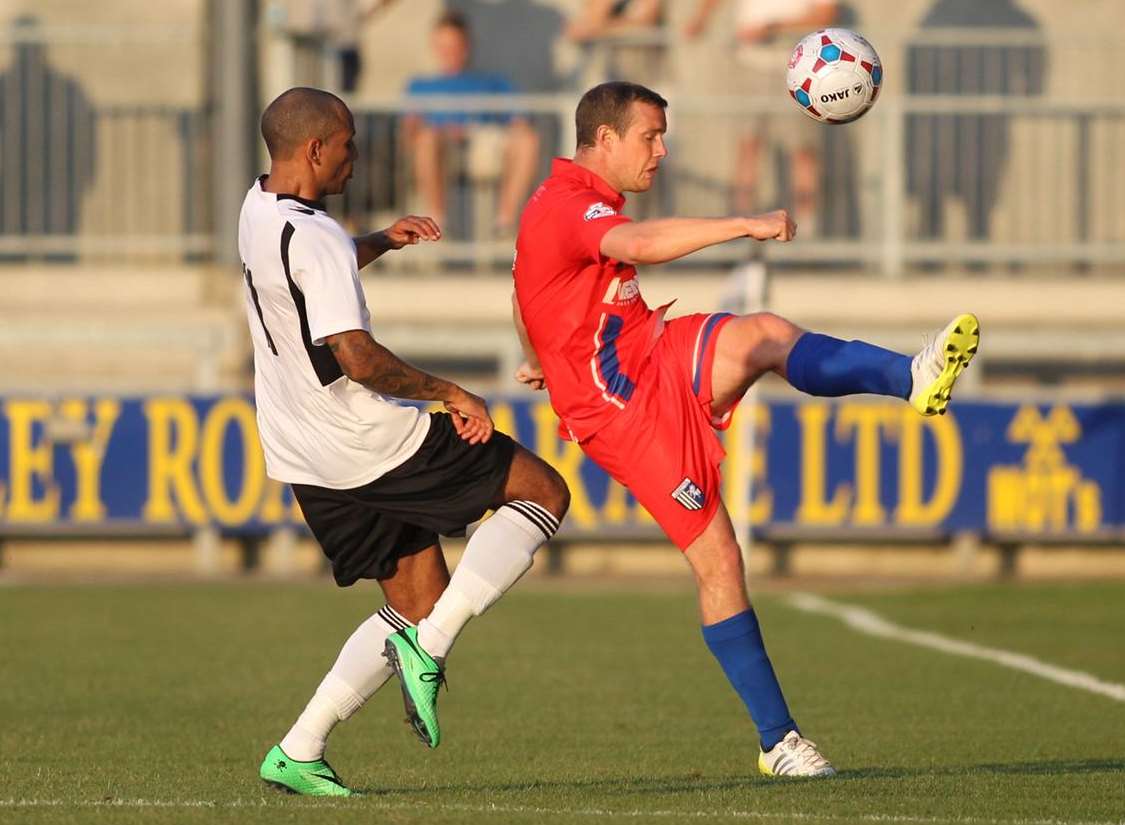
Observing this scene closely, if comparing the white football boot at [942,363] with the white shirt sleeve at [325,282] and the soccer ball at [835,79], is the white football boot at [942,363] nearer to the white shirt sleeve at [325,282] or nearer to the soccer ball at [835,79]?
the soccer ball at [835,79]

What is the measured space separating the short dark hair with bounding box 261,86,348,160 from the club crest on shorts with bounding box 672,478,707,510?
59.8 inches

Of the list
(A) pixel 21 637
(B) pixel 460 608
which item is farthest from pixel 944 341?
(A) pixel 21 637

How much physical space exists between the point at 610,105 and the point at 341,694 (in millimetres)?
1999

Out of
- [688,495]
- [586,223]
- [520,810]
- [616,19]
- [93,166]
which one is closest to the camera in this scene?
[520,810]

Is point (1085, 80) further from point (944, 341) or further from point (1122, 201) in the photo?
point (944, 341)

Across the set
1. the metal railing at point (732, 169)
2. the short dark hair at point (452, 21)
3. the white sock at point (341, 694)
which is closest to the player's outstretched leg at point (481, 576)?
the white sock at point (341, 694)

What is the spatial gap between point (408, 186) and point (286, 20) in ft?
5.13

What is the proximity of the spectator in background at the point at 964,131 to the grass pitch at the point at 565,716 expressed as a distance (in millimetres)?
4094

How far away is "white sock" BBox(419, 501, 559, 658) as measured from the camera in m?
6.45

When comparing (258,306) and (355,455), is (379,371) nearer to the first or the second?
(355,455)

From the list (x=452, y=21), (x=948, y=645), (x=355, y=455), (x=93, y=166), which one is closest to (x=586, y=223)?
(x=355, y=455)

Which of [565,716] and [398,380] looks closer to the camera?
[398,380]

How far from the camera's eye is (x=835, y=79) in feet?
25.3

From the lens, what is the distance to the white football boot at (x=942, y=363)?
662cm
